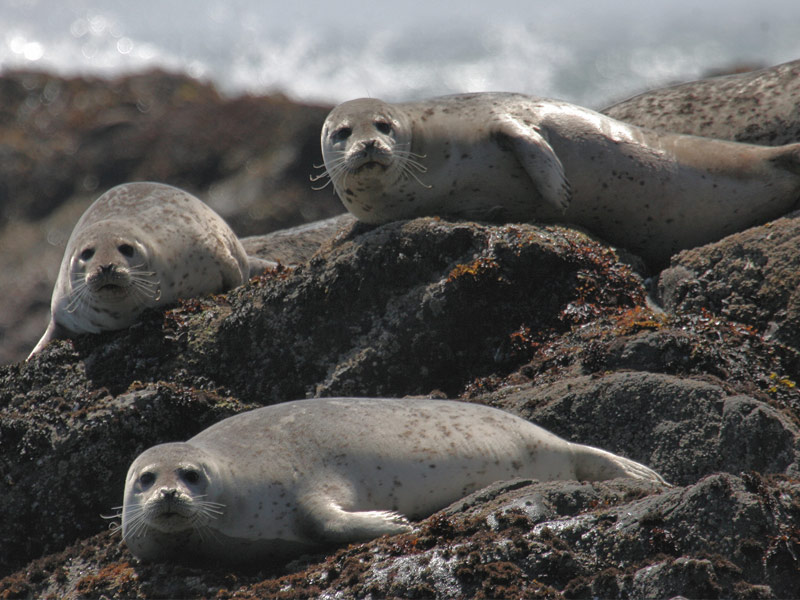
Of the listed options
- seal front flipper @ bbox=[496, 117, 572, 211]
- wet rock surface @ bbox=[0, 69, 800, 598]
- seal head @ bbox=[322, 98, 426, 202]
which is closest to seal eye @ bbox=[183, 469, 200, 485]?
wet rock surface @ bbox=[0, 69, 800, 598]

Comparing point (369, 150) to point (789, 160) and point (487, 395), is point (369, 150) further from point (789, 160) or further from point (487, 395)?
point (789, 160)

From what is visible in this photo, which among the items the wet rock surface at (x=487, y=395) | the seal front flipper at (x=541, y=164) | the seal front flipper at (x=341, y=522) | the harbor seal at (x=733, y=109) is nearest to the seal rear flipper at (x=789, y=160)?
the harbor seal at (x=733, y=109)

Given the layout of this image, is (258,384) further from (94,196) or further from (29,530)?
(94,196)

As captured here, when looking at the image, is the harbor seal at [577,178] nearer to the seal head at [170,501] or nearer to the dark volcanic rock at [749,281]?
the dark volcanic rock at [749,281]

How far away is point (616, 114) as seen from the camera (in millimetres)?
8633

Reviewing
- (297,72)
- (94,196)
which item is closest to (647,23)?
(297,72)

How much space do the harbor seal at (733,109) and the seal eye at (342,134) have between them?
252cm

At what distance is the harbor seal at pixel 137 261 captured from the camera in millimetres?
6988

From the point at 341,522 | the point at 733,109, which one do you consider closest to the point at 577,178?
the point at 733,109

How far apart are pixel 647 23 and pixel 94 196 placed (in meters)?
Result: 22.4

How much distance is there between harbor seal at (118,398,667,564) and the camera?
4.32 m

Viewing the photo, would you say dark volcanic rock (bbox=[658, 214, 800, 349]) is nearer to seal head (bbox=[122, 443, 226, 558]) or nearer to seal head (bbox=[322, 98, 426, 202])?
seal head (bbox=[322, 98, 426, 202])

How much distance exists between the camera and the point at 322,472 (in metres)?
4.58

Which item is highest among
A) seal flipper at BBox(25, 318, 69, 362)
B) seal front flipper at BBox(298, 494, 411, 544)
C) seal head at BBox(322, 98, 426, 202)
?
seal head at BBox(322, 98, 426, 202)
